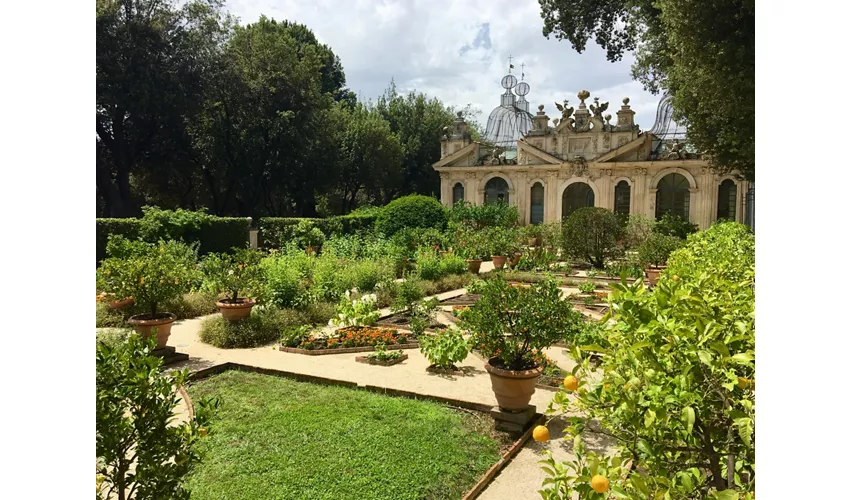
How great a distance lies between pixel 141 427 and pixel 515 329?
3.17 metres

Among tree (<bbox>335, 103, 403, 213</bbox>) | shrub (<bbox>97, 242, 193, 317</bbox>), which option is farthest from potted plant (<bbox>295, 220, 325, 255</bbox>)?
tree (<bbox>335, 103, 403, 213</bbox>)

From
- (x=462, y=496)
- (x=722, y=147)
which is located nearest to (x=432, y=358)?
(x=462, y=496)

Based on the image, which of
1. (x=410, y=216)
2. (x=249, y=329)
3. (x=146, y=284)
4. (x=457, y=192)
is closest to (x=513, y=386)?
(x=249, y=329)

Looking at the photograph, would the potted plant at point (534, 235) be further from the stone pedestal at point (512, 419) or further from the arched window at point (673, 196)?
the stone pedestal at point (512, 419)

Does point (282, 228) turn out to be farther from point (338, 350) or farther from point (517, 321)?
point (517, 321)

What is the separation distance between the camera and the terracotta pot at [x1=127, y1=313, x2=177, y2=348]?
22.7ft

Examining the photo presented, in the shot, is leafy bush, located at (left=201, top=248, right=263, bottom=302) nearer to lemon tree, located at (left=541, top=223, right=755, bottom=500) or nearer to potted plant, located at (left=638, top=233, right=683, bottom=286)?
lemon tree, located at (left=541, top=223, right=755, bottom=500)

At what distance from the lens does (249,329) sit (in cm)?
804

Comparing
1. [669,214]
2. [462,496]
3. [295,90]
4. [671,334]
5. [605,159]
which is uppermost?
[295,90]

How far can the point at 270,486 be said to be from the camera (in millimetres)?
3584

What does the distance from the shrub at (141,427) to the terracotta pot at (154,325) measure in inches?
190
